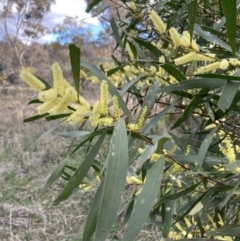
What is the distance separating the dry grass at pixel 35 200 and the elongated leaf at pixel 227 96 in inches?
61.5

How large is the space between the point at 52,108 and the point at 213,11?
0.51 m

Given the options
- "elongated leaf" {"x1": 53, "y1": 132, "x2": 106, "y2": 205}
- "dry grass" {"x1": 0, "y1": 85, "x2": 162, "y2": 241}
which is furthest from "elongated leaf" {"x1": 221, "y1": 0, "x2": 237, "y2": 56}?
"dry grass" {"x1": 0, "y1": 85, "x2": 162, "y2": 241}

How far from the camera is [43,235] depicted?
7.63 ft

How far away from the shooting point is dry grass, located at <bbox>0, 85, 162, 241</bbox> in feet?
7.61

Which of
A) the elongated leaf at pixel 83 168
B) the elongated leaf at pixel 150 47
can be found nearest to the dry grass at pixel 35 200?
the elongated leaf at pixel 150 47

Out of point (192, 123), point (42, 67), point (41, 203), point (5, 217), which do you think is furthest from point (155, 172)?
point (42, 67)

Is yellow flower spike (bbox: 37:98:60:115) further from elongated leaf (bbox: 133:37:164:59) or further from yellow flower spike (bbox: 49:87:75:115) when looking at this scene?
elongated leaf (bbox: 133:37:164:59)

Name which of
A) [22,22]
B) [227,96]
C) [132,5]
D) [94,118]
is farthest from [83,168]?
[22,22]

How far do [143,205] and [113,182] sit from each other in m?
0.04

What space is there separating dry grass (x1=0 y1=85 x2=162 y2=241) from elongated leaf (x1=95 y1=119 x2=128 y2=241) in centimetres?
158

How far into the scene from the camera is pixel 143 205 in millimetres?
338

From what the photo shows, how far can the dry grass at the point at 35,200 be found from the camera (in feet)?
7.61

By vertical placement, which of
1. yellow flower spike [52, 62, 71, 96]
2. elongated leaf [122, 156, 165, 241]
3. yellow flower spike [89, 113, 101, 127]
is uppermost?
yellow flower spike [52, 62, 71, 96]

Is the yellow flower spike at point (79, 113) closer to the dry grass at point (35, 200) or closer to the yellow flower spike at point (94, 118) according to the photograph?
the yellow flower spike at point (94, 118)
